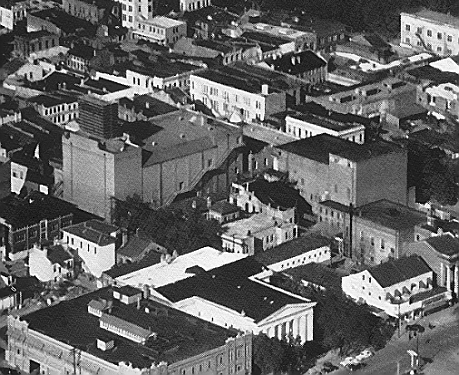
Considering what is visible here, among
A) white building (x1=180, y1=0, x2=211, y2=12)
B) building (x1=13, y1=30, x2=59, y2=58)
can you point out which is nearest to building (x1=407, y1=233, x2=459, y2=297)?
building (x1=13, y1=30, x2=59, y2=58)

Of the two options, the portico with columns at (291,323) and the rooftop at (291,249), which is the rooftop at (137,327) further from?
the rooftop at (291,249)

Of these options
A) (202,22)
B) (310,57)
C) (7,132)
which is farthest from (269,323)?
(202,22)

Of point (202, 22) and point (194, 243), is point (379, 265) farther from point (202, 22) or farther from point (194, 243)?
point (202, 22)

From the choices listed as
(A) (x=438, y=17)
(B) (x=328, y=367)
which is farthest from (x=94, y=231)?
(A) (x=438, y=17)

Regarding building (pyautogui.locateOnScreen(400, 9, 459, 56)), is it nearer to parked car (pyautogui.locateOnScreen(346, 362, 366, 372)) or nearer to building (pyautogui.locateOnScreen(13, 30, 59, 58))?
building (pyautogui.locateOnScreen(13, 30, 59, 58))

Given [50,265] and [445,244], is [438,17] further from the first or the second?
[50,265]

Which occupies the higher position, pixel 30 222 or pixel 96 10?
pixel 30 222

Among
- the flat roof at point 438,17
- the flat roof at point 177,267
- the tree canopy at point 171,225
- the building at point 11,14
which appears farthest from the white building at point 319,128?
the building at point 11,14
